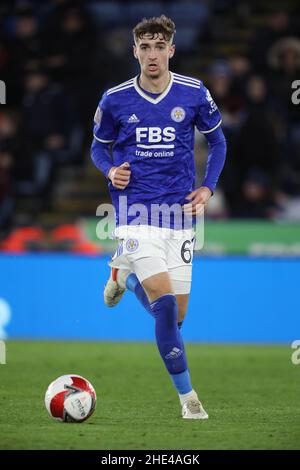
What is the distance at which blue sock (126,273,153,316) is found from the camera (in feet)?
24.2

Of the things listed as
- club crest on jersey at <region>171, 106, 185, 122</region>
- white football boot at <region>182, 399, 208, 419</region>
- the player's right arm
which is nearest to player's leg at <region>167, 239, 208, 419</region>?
white football boot at <region>182, 399, 208, 419</region>

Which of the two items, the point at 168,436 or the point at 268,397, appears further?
the point at 268,397

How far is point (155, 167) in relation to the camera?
7.48m

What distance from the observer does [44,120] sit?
16.5m

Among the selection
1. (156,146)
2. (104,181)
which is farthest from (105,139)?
(104,181)

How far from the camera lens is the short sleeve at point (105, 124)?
764cm

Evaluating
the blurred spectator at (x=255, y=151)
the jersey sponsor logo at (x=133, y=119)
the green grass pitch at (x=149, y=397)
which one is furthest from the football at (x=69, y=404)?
the blurred spectator at (x=255, y=151)

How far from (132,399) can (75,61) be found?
9.65 meters

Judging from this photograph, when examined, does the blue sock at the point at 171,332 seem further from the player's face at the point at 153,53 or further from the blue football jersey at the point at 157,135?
the player's face at the point at 153,53

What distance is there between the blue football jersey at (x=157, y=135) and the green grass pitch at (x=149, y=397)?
1436 millimetres

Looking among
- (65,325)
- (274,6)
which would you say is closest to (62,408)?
(65,325)

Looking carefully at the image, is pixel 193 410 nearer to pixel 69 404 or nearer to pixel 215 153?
pixel 69 404
